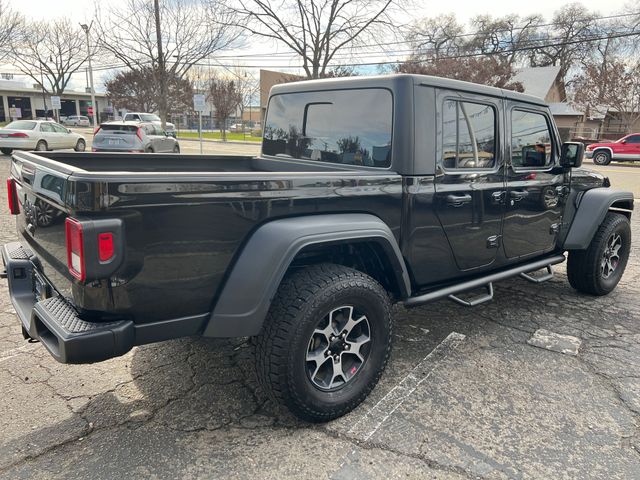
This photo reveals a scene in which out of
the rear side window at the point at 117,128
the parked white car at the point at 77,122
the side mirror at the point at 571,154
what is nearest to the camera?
the side mirror at the point at 571,154

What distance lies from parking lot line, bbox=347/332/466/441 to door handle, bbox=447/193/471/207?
43.9 inches

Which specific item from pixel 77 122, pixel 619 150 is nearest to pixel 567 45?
pixel 619 150

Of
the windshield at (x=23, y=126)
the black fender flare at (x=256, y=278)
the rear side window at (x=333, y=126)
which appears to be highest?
the windshield at (x=23, y=126)

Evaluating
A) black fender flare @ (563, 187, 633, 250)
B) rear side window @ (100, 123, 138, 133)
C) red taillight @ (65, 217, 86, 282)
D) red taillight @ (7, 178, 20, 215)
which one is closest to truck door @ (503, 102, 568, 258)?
black fender flare @ (563, 187, 633, 250)

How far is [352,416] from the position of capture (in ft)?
9.04

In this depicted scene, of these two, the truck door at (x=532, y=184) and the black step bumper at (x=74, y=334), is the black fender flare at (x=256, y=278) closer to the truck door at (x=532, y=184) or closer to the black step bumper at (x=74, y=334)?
the black step bumper at (x=74, y=334)

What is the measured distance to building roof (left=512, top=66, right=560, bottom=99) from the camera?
4297cm

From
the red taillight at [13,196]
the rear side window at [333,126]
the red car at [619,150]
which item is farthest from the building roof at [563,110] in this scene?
the red taillight at [13,196]

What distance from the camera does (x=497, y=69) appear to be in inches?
1359

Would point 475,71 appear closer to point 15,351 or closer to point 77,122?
point 15,351

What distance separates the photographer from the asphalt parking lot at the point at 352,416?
7.71 feet

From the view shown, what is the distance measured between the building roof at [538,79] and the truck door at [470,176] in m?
43.9

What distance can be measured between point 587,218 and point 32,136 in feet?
63.8

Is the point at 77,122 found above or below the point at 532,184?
above
